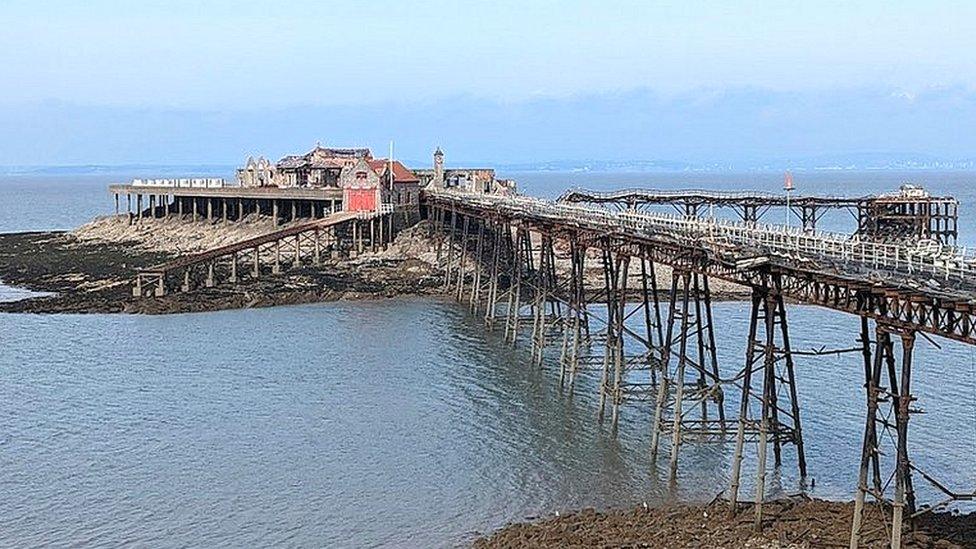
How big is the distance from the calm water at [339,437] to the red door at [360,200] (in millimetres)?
26074

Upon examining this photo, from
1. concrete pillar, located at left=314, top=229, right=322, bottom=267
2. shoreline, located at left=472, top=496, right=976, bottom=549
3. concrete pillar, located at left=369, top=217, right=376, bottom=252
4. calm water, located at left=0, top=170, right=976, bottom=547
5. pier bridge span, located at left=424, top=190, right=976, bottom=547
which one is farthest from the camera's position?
concrete pillar, located at left=369, top=217, right=376, bottom=252

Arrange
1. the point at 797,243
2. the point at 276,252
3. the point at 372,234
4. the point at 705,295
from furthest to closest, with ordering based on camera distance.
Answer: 1. the point at 372,234
2. the point at 276,252
3. the point at 705,295
4. the point at 797,243

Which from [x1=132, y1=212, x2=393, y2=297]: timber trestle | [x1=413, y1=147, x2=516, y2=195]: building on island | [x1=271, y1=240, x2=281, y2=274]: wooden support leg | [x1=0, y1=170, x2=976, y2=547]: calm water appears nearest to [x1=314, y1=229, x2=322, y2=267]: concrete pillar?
[x1=132, y1=212, x2=393, y2=297]: timber trestle

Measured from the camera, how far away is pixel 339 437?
38781 mm

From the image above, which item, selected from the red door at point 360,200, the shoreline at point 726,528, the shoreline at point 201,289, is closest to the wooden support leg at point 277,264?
the shoreline at point 201,289

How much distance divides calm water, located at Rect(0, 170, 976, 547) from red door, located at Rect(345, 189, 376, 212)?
2607 centimetres

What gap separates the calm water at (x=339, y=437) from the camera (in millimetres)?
30938

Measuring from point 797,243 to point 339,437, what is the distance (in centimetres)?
1588

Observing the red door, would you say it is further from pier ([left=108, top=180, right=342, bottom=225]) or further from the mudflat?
the mudflat

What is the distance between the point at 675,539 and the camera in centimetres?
2658

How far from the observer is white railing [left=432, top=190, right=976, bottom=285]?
2700cm

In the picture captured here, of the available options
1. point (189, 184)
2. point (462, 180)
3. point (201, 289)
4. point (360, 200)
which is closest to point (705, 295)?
point (201, 289)

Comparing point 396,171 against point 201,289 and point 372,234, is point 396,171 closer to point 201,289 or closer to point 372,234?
point 372,234

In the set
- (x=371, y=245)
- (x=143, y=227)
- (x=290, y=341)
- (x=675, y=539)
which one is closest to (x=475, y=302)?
(x=290, y=341)
